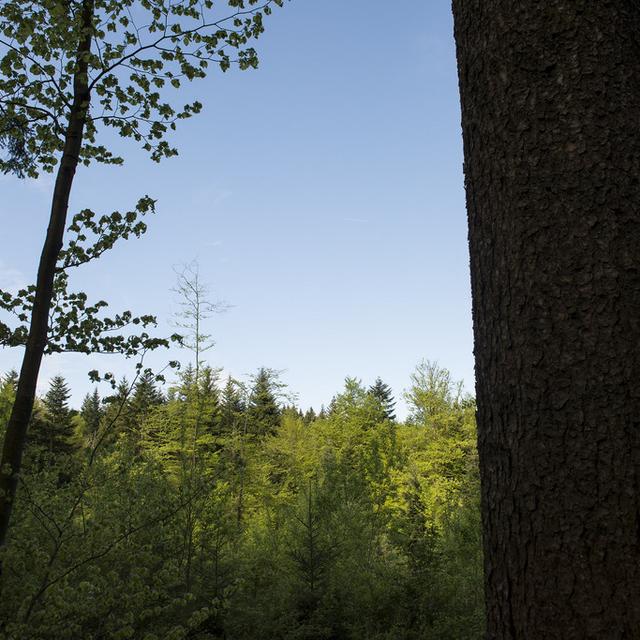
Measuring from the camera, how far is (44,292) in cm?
454

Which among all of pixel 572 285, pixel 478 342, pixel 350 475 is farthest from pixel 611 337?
pixel 350 475

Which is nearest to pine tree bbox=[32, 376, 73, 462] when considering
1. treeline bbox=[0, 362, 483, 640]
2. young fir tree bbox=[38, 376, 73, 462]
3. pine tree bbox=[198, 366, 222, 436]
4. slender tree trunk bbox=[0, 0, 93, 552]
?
young fir tree bbox=[38, 376, 73, 462]

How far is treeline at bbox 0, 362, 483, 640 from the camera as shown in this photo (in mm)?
4445

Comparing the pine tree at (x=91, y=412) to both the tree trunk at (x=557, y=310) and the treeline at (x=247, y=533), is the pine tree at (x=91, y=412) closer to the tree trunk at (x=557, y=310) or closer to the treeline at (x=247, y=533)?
the treeline at (x=247, y=533)

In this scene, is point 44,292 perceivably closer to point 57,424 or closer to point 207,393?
point 207,393

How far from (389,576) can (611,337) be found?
10.6 m

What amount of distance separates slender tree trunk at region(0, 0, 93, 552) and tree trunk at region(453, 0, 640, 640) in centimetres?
370

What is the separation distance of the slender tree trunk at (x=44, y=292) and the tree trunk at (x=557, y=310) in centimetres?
370

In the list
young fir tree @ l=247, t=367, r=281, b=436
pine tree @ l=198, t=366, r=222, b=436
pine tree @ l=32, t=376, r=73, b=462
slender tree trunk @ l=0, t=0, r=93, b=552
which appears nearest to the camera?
slender tree trunk @ l=0, t=0, r=93, b=552

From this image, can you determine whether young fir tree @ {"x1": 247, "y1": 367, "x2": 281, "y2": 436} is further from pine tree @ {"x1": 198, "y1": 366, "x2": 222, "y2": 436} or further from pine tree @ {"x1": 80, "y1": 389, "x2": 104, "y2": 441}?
pine tree @ {"x1": 80, "y1": 389, "x2": 104, "y2": 441}

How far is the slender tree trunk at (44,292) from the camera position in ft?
13.7

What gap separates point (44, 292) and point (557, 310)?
4.23 meters

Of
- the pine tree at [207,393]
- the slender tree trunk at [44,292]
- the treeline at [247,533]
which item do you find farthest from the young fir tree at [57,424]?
the slender tree trunk at [44,292]

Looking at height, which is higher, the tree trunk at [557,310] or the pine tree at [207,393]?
the pine tree at [207,393]
